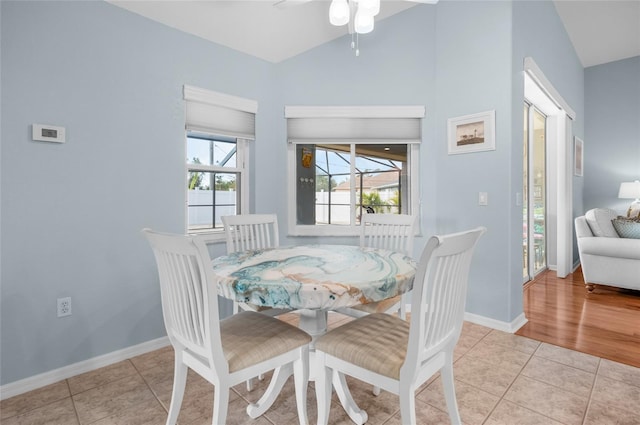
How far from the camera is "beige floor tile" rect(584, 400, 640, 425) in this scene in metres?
1.57

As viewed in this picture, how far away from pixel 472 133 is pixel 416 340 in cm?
220

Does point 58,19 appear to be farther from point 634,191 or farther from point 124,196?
point 634,191

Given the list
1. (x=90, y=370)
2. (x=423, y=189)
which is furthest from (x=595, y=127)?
(x=90, y=370)

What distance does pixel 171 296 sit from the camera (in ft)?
4.52

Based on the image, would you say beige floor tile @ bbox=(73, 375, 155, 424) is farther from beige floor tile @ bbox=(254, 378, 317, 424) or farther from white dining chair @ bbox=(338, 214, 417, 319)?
white dining chair @ bbox=(338, 214, 417, 319)

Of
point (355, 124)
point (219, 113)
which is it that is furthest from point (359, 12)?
point (219, 113)

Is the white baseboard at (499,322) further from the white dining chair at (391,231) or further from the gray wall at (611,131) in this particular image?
the gray wall at (611,131)

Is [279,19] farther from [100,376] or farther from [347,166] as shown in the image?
[100,376]

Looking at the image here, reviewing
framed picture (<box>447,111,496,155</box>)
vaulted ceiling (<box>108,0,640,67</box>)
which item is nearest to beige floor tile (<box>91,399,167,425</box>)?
vaulted ceiling (<box>108,0,640,67</box>)

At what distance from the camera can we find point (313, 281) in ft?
4.27

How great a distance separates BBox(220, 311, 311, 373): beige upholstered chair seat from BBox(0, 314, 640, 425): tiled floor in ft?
1.58

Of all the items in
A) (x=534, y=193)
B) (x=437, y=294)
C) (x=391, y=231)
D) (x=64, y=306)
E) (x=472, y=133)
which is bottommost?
(x=64, y=306)

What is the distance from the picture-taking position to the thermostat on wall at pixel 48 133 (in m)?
1.92

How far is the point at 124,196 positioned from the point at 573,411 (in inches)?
114
